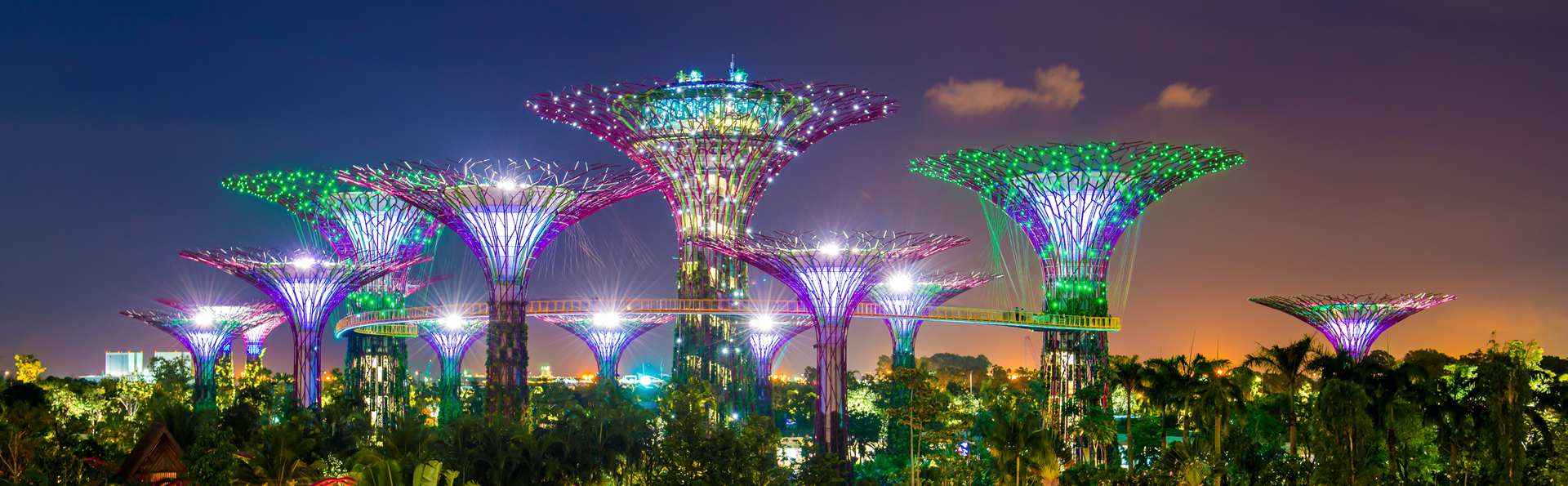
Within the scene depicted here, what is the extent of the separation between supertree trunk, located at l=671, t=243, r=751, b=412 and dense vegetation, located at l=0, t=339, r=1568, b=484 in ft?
26.8

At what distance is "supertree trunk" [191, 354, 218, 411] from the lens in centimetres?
9194

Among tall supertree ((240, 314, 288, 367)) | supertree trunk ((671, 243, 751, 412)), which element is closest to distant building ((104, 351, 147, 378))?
tall supertree ((240, 314, 288, 367))

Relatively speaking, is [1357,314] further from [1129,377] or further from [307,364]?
[307,364]

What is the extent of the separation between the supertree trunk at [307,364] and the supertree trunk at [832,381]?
25087mm

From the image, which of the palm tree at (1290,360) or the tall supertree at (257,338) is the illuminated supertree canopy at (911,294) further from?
the tall supertree at (257,338)

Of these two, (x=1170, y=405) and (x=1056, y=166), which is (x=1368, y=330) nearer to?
(x=1056, y=166)

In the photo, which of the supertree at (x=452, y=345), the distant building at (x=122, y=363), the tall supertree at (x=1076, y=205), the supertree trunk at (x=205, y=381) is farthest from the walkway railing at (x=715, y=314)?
the distant building at (x=122, y=363)

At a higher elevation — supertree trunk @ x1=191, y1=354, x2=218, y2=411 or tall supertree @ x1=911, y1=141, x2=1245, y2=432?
tall supertree @ x1=911, y1=141, x2=1245, y2=432

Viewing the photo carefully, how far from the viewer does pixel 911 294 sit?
83.4 meters

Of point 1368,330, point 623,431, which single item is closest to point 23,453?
point 623,431

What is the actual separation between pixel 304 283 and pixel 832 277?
26.0m

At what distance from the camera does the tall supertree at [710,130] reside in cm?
6975

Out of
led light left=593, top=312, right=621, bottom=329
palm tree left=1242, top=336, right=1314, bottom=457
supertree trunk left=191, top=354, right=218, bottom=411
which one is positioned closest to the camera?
palm tree left=1242, top=336, right=1314, bottom=457

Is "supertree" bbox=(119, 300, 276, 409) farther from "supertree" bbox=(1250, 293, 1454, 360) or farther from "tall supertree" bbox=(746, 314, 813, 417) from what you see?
"supertree" bbox=(1250, 293, 1454, 360)
